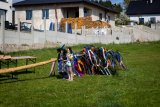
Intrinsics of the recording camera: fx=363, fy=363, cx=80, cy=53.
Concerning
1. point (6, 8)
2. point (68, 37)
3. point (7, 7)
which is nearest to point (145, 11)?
point (7, 7)

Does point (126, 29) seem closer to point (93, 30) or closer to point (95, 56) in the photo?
point (93, 30)

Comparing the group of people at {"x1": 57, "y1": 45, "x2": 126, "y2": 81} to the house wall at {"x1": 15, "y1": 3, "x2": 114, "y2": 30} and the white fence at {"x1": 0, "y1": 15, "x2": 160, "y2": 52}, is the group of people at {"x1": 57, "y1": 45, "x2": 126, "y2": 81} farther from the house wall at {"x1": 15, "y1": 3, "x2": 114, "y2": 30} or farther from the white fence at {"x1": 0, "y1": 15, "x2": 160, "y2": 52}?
the house wall at {"x1": 15, "y1": 3, "x2": 114, "y2": 30}

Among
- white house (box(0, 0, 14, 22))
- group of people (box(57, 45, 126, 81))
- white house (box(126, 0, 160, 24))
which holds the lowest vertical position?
group of people (box(57, 45, 126, 81))

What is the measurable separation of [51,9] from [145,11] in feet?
117

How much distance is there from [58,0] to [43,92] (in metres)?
40.3

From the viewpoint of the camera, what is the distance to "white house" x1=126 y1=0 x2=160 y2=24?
3088 inches

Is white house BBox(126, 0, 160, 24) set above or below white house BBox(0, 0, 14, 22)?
above

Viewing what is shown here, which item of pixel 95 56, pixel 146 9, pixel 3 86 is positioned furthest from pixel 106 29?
pixel 146 9

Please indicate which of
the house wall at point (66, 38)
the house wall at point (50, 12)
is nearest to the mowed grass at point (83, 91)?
the house wall at point (66, 38)

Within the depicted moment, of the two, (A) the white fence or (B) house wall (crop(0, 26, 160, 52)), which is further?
(B) house wall (crop(0, 26, 160, 52))

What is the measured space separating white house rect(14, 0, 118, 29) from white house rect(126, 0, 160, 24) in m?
28.6

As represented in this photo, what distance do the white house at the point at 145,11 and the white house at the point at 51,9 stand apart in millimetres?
28560

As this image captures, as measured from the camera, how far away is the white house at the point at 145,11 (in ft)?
257

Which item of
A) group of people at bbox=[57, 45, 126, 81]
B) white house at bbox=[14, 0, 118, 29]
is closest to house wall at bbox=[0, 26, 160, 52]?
white house at bbox=[14, 0, 118, 29]
